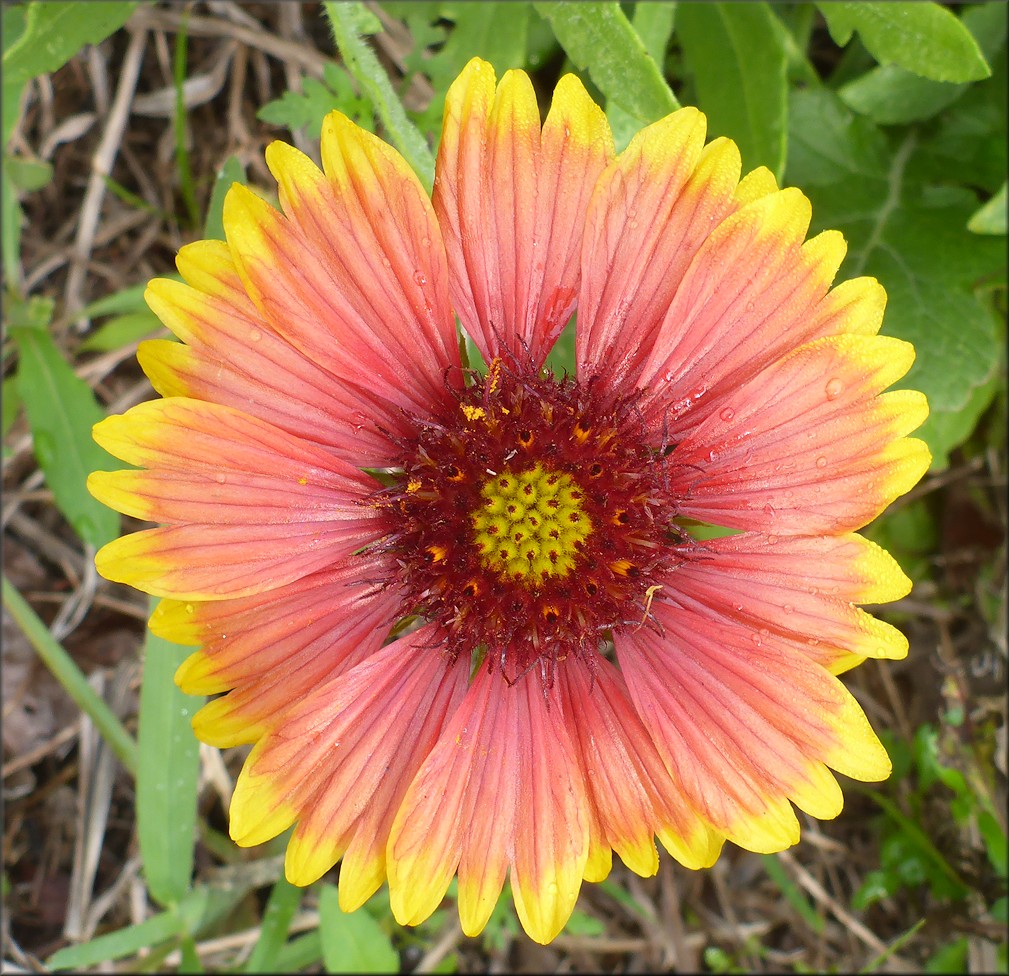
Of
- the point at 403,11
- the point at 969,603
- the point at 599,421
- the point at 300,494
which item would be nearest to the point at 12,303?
the point at 403,11

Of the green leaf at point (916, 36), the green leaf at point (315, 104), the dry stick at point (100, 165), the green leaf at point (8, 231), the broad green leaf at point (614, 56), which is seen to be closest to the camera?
the broad green leaf at point (614, 56)

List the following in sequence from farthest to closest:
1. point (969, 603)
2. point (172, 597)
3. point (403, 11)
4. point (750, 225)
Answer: point (969, 603) → point (403, 11) → point (750, 225) → point (172, 597)

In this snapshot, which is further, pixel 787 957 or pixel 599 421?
pixel 787 957

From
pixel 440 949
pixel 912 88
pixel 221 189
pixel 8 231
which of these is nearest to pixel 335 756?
pixel 221 189

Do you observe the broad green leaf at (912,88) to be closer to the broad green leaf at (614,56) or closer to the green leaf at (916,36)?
the green leaf at (916,36)

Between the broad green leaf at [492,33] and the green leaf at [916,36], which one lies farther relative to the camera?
the broad green leaf at [492,33]

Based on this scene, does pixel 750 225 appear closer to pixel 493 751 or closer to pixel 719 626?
pixel 719 626

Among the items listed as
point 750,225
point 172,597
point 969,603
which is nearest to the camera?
point 172,597

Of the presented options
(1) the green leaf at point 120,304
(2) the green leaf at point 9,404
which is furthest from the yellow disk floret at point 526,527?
(2) the green leaf at point 9,404
